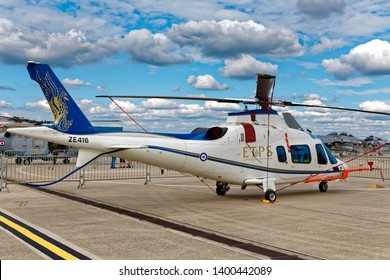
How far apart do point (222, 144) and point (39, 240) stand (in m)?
6.87

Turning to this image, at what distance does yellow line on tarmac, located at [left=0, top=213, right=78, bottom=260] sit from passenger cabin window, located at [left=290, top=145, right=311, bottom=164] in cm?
941

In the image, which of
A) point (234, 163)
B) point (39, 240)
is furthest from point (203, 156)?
point (39, 240)

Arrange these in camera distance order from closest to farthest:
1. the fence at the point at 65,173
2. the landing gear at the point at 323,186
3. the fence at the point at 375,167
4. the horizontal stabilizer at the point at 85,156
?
the horizontal stabilizer at the point at 85,156
the landing gear at the point at 323,186
the fence at the point at 65,173
the fence at the point at 375,167

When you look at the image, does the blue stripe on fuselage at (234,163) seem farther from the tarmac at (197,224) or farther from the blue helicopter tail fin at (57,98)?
the blue helicopter tail fin at (57,98)

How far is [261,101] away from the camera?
523 inches

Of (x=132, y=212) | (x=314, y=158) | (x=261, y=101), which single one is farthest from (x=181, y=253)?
(x=314, y=158)

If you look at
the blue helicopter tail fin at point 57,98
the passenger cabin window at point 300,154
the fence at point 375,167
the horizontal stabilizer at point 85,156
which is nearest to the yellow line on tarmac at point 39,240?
the horizontal stabilizer at point 85,156

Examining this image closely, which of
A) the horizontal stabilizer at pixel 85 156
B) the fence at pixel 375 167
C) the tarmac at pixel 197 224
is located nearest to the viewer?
the tarmac at pixel 197 224

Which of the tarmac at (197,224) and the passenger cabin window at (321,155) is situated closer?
the tarmac at (197,224)

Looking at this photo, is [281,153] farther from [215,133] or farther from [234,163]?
[215,133]

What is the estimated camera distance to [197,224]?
973 centimetres

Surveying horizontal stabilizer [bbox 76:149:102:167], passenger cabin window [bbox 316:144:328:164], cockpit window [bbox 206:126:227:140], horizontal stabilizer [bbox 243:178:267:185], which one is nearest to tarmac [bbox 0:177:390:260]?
horizontal stabilizer [bbox 243:178:267:185]

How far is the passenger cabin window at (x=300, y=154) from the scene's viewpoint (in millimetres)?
14905

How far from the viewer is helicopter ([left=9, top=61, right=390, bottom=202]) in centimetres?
1161
